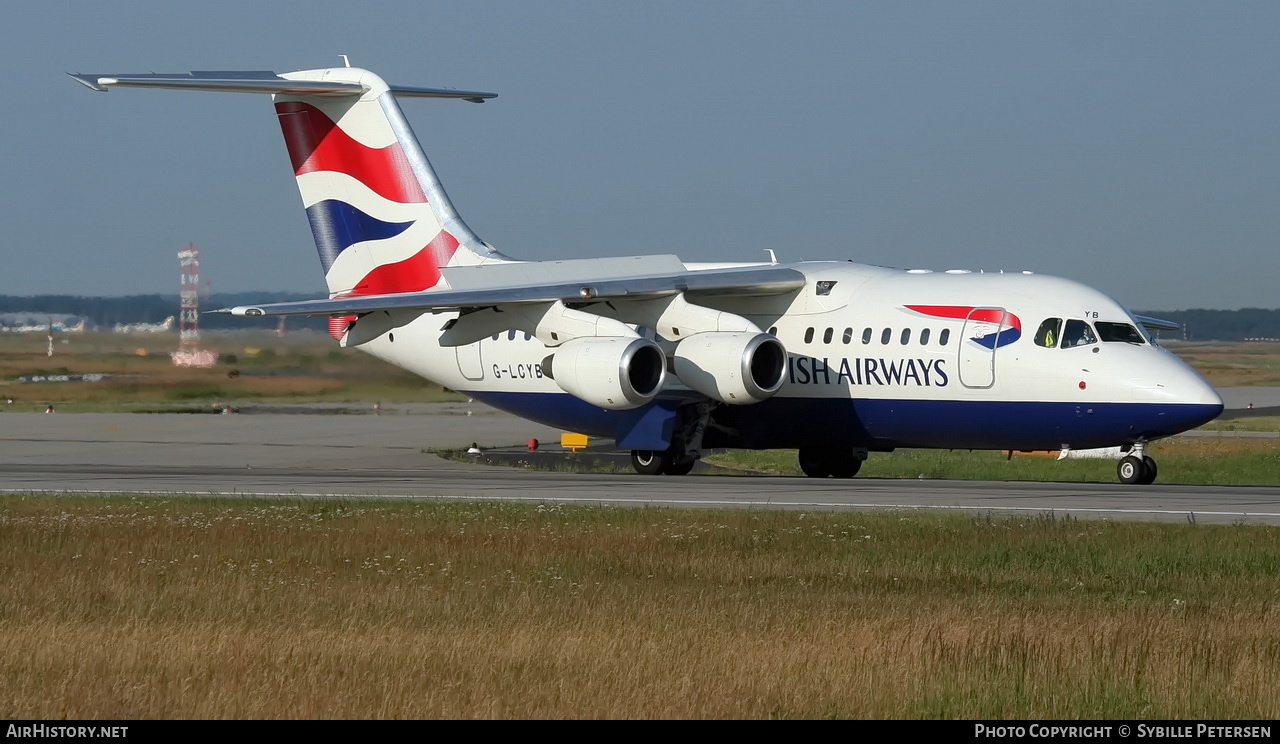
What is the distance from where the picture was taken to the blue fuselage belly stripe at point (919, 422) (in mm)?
23297

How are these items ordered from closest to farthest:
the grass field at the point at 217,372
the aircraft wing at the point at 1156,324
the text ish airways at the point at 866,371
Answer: the text ish airways at the point at 866,371
the aircraft wing at the point at 1156,324
the grass field at the point at 217,372

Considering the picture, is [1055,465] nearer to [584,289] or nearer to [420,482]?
[584,289]

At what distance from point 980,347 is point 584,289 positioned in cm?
589

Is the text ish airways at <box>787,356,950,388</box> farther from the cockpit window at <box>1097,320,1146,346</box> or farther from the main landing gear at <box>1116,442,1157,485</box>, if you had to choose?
the main landing gear at <box>1116,442,1157,485</box>

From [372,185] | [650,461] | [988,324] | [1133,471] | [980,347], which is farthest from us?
[372,185]

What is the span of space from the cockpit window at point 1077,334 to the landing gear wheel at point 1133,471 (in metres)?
1.75

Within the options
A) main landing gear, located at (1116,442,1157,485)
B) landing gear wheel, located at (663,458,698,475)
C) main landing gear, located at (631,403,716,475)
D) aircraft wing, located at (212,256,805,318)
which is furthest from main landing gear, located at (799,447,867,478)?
main landing gear, located at (1116,442,1157,485)

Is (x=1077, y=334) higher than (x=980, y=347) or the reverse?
higher

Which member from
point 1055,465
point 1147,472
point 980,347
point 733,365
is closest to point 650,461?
point 733,365

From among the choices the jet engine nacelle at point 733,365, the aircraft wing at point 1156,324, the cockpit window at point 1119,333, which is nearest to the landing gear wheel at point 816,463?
the jet engine nacelle at point 733,365

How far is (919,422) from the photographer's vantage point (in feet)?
82.2

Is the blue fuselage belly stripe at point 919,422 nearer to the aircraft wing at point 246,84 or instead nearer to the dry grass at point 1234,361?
the aircraft wing at point 246,84
